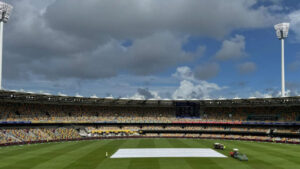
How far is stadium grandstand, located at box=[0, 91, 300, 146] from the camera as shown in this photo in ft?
201

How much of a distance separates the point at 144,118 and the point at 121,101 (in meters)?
8.24

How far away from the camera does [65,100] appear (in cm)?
6944

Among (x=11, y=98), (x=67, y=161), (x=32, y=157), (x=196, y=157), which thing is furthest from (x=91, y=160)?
(x=11, y=98)

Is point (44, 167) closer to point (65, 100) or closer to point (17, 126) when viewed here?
point (17, 126)

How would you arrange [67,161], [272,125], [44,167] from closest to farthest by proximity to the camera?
[44,167] < [67,161] < [272,125]

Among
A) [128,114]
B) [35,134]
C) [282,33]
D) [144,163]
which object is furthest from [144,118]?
[144,163]

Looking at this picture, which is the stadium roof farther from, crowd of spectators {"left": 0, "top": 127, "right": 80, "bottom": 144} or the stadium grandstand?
crowd of spectators {"left": 0, "top": 127, "right": 80, "bottom": 144}

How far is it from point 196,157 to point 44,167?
18533 mm

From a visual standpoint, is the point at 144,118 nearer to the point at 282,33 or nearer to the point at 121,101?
the point at 121,101

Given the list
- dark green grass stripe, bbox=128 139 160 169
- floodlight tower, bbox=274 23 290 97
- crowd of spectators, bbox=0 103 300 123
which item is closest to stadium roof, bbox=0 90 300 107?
crowd of spectators, bbox=0 103 300 123

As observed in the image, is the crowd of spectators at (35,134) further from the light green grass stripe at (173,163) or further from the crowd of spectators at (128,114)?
the light green grass stripe at (173,163)

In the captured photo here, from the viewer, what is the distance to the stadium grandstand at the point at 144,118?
201ft

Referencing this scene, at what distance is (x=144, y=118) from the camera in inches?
3125

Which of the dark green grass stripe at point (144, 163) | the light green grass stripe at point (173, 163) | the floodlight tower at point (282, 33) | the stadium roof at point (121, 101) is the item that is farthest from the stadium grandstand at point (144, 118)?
the light green grass stripe at point (173, 163)
